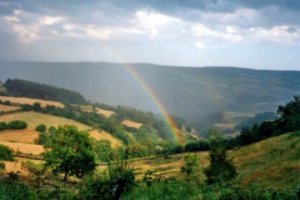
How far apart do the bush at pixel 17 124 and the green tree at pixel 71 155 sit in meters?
102

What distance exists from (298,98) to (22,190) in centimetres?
11101

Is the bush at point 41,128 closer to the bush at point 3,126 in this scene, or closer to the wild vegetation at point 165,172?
the wild vegetation at point 165,172

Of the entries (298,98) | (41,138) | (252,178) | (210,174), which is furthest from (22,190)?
(41,138)

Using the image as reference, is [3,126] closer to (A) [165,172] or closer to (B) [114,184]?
(A) [165,172]

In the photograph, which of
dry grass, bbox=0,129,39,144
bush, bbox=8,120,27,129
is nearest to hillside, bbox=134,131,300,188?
dry grass, bbox=0,129,39,144

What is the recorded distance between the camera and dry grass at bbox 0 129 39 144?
164425 mm

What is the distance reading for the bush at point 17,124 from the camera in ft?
600

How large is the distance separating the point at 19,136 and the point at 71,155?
324ft

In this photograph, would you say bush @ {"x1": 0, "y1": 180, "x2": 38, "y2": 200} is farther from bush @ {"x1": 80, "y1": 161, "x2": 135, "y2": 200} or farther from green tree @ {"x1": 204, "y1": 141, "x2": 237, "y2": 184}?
green tree @ {"x1": 204, "y1": 141, "x2": 237, "y2": 184}

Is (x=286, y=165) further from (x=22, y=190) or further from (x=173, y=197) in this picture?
(x=22, y=190)

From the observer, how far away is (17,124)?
18438 cm

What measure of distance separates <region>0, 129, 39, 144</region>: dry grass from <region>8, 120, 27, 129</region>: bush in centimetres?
367

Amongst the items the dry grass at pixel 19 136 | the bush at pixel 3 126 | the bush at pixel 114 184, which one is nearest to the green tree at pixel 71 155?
the bush at pixel 114 184

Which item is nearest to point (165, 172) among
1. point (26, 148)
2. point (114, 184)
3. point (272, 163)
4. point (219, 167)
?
point (272, 163)
